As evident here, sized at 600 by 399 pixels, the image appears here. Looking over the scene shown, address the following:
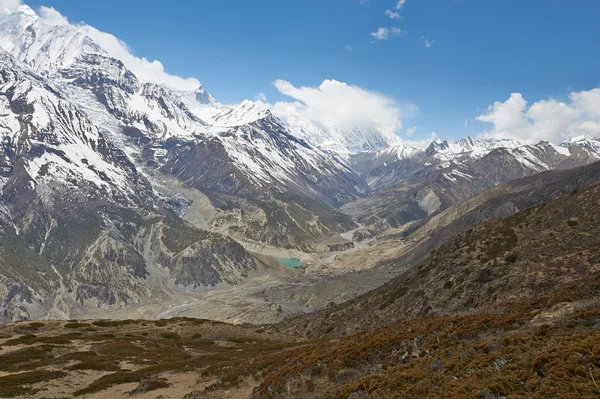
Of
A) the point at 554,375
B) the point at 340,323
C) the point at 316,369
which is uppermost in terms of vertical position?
the point at 554,375

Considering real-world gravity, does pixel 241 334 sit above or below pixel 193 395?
below

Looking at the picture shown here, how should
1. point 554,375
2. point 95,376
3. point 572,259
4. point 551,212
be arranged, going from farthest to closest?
1. point 551,212
2. point 572,259
3. point 95,376
4. point 554,375

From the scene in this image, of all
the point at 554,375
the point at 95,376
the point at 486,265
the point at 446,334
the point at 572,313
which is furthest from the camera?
the point at 486,265

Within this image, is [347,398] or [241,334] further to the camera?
[241,334]

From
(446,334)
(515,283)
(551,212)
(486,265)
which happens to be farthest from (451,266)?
(446,334)

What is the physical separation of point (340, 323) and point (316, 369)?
235 ft

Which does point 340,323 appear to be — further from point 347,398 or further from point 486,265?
point 347,398

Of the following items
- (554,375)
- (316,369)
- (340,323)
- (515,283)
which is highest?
(554,375)

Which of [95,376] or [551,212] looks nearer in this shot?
[95,376]

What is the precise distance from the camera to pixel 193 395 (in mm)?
36188

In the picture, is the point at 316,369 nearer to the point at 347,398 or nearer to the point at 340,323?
the point at 347,398

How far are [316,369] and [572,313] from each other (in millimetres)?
20411

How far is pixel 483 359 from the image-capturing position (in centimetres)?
2297

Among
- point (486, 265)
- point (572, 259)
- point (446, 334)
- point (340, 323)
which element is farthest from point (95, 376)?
point (572, 259)
